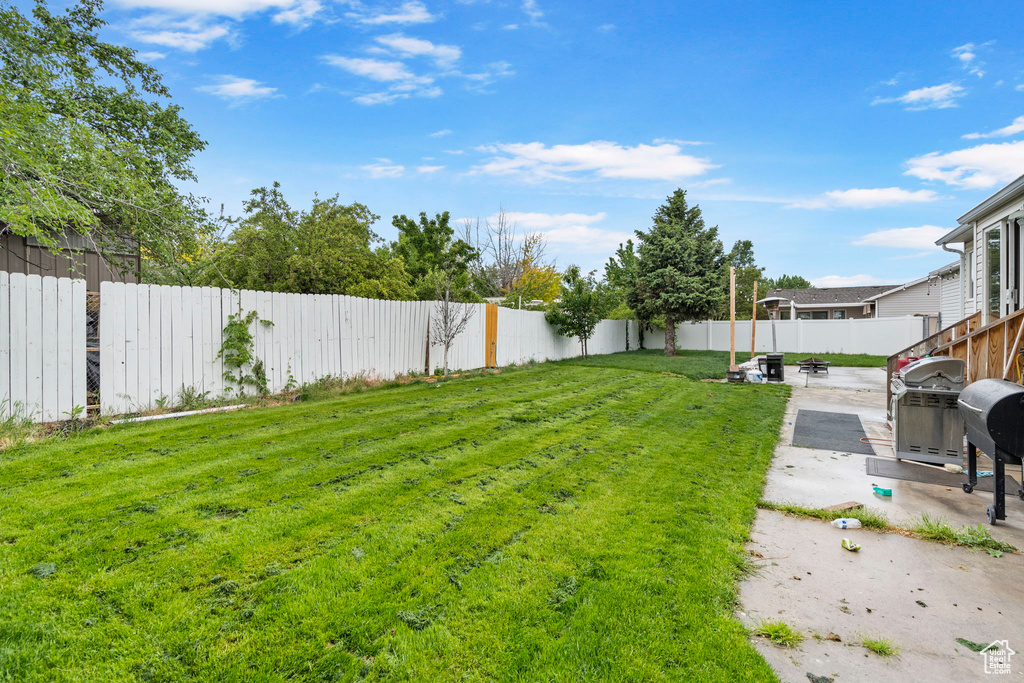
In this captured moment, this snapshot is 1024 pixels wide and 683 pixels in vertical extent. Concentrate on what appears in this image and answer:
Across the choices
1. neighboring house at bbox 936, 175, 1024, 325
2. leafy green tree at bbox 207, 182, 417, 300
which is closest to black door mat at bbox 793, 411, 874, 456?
neighboring house at bbox 936, 175, 1024, 325

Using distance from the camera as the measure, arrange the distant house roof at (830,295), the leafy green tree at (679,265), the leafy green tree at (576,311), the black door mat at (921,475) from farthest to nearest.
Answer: the distant house roof at (830,295), the leafy green tree at (679,265), the leafy green tree at (576,311), the black door mat at (921,475)

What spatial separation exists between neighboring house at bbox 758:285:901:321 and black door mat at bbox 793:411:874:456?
28.0 meters

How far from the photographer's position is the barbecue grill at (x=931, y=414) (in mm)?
4570

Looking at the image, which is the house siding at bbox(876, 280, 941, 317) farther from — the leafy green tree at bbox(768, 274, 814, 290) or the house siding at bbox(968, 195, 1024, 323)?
the leafy green tree at bbox(768, 274, 814, 290)

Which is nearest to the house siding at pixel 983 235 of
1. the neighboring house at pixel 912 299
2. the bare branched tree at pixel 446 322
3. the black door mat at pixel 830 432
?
the black door mat at pixel 830 432

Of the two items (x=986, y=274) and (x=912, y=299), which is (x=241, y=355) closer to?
(x=986, y=274)

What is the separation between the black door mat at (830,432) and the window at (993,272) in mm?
3399

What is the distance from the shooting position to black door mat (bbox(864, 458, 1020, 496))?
4051mm

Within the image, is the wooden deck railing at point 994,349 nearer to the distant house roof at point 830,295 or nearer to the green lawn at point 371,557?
the green lawn at point 371,557

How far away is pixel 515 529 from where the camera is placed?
2.91 metres

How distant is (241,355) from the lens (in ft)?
23.2

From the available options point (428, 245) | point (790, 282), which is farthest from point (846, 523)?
point (790, 282)

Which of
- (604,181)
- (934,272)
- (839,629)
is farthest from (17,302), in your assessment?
(934,272)

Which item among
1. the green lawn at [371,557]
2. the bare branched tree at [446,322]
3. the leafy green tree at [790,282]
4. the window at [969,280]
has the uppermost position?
the leafy green tree at [790,282]
